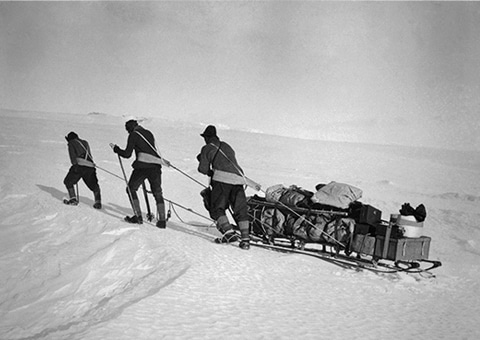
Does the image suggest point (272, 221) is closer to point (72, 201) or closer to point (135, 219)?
point (135, 219)

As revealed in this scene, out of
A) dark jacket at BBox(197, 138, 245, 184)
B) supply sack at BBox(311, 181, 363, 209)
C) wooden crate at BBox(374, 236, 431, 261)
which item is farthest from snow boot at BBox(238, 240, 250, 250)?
wooden crate at BBox(374, 236, 431, 261)

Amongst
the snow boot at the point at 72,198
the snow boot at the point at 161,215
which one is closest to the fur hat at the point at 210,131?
the snow boot at the point at 161,215

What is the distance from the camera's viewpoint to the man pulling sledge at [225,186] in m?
6.70

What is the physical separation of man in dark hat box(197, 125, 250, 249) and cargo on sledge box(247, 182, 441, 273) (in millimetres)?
398

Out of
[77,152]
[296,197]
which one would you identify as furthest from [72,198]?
[296,197]

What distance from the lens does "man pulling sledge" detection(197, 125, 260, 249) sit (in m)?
6.70

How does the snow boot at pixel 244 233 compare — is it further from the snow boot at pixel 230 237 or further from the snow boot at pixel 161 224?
the snow boot at pixel 161 224

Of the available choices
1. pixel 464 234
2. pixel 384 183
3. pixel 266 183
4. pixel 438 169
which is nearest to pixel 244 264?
pixel 464 234

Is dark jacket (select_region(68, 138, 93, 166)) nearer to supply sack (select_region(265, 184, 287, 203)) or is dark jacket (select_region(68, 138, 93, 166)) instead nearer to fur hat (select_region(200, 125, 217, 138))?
fur hat (select_region(200, 125, 217, 138))

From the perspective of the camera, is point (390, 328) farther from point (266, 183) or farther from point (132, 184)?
point (266, 183)

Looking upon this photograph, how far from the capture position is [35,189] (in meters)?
10.6

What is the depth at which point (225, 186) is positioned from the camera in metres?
6.75

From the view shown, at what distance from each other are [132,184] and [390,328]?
4979mm

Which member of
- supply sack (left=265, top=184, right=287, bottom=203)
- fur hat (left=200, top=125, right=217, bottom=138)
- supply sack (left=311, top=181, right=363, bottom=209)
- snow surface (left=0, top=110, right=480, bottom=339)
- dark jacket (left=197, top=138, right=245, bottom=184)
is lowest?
snow surface (left=0, top=110, right=480, bottom=339)
